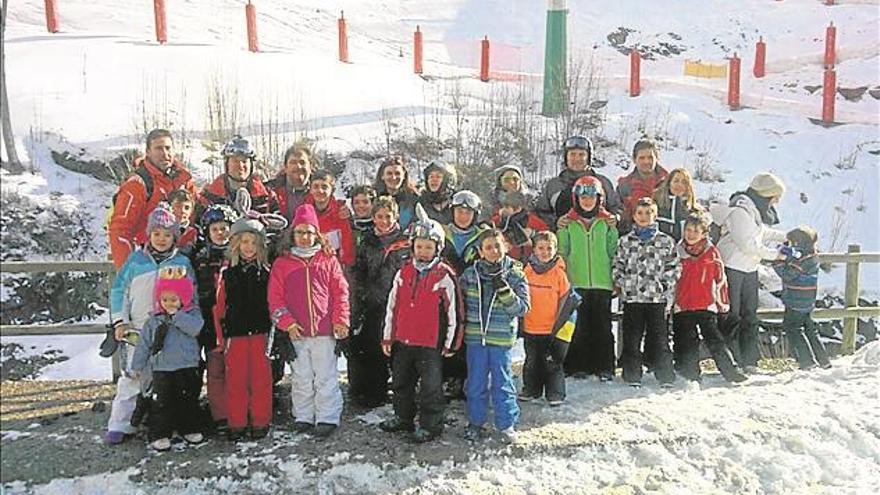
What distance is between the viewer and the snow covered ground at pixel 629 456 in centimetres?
442

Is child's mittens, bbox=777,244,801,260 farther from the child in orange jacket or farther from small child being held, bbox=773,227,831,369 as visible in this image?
the child in orange jacket

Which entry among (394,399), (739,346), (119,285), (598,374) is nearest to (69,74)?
(119,285)

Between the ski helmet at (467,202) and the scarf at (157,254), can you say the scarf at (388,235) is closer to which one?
the ski helmet at (467,202)

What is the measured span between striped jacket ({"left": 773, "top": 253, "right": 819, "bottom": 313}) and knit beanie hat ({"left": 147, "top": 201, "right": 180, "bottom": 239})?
168 inches

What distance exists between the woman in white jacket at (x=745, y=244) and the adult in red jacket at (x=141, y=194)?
3622mm

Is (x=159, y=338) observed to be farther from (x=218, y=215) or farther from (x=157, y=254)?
(x=218, y=215)

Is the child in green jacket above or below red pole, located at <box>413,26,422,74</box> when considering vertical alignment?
below

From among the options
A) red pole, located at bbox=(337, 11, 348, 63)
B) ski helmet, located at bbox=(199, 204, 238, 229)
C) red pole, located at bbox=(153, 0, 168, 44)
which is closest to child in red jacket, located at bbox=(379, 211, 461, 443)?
ski helmet, located at bbox=(199, 204, 238, 229)

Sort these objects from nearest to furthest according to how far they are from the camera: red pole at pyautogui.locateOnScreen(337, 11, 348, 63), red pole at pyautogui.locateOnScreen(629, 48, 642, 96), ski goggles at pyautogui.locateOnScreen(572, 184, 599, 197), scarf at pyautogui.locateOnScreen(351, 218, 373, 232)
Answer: scarf at pyautogui.locateOnScreen(351, 218, 373, 232) → ski goggles at pyautogui.locateOnScreen(572, 184, 599, 197) → red pole at pyautogui.locateOnScreen(337, 11, 348, 63) → red pole at pyautogui.locateOnScreen(629, 48, 642, 96)

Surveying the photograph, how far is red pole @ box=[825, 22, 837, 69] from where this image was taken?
14.9 metres


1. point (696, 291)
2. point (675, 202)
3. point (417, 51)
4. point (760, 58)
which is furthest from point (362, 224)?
point (760, 58)

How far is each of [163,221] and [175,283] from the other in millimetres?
332

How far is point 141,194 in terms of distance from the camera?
15.3 feet

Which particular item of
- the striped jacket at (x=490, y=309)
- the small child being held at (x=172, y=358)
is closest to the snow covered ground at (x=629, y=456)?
the small child being held at (x=172, y=358)
